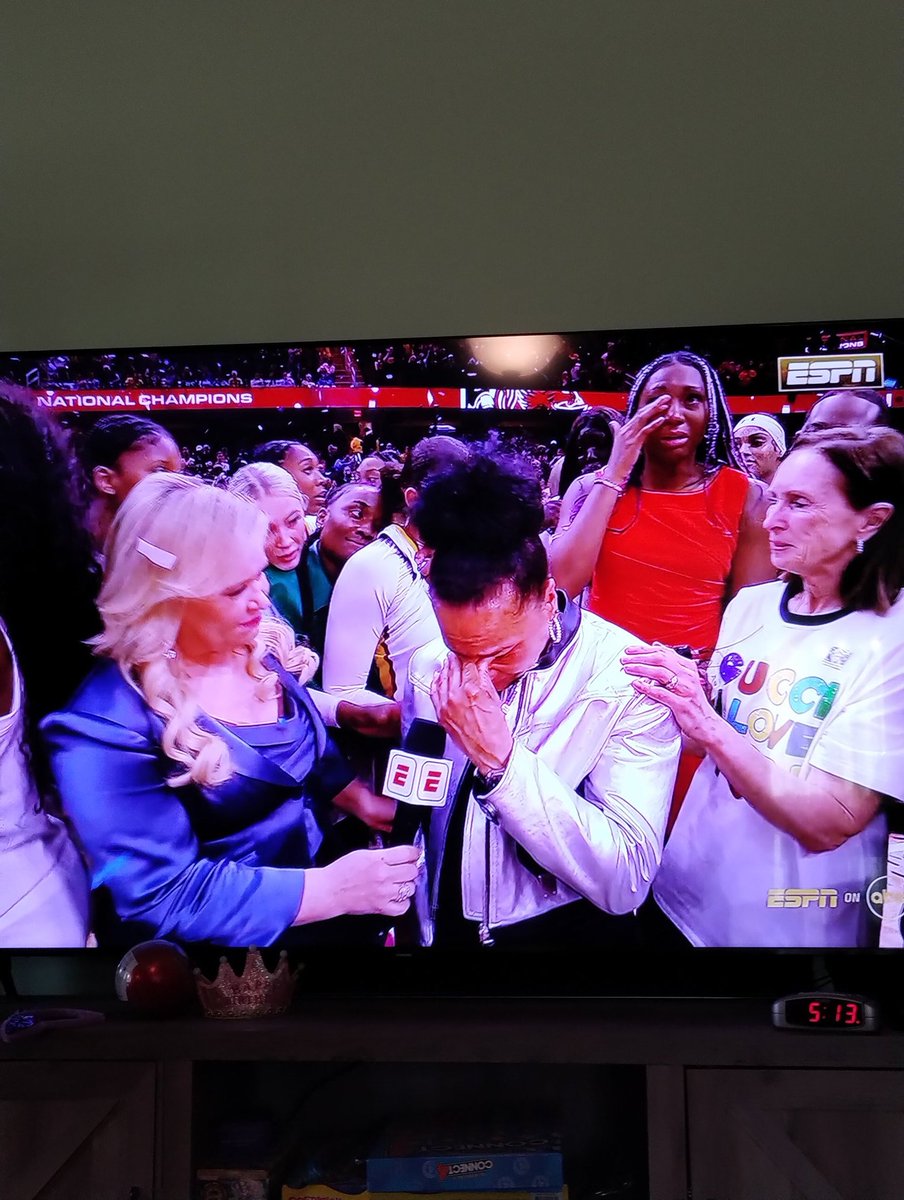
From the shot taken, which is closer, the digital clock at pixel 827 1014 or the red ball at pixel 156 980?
the digital clock at pixel 827 1014

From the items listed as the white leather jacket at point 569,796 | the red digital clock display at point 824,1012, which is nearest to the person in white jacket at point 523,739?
the white leather jacket at point 569,796

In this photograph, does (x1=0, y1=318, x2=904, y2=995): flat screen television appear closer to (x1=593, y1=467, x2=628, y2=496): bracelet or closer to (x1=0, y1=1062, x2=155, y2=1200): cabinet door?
(x1=593, y1=467, x2=628, y2=496): bracelet

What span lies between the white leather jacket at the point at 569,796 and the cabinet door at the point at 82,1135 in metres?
0.58

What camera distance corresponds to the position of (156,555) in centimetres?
223

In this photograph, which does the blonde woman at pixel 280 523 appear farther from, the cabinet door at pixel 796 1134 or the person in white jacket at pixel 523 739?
Result: the cabinet door at pixel 796 1134

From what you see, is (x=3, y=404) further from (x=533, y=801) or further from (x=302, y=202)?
(x=533, y=801)

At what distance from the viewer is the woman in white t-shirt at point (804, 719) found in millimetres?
2053

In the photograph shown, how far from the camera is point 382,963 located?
7.38 ft

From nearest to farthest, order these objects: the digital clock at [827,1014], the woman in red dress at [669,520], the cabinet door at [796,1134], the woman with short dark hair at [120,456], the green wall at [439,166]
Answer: the cabinet door at [796,1134] → the digital clock at [827,1014] → the woman in red dress at [669,520] → the woman with short dark hair at [120,456] → the green wall at [439,166]

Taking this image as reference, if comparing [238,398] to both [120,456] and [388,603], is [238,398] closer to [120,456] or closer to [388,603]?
[120,456]

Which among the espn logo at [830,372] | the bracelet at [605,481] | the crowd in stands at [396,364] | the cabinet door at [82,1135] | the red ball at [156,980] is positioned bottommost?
the cabinet door at [82,1135]

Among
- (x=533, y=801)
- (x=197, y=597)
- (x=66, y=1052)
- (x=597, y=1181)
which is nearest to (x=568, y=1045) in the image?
(x=597, y=1181)

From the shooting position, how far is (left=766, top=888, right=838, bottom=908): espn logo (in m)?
2.05

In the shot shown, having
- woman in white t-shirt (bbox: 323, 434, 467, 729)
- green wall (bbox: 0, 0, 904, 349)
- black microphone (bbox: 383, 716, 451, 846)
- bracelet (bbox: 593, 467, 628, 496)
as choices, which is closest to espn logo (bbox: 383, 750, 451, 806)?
black microphone (bbox: 383, 716, 451, 846)
